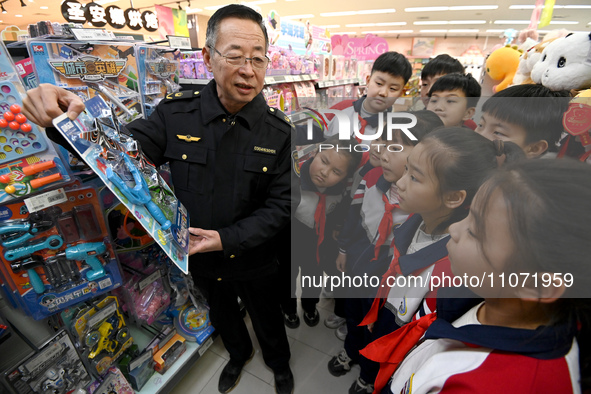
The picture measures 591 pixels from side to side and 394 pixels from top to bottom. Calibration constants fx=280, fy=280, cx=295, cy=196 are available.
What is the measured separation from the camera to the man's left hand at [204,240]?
0.95m

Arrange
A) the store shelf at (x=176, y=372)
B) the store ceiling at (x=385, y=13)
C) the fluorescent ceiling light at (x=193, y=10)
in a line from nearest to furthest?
the store shelf at (x=176, y=372) → the store ceiling at (x=385, y=13) → the fluorescent ceiling light at (x=193, y=10)

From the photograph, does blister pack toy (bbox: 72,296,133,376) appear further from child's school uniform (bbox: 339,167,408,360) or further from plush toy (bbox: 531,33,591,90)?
plush toy (bbox: 531,33,591,90)

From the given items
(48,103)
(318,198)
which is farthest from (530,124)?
(48,103)

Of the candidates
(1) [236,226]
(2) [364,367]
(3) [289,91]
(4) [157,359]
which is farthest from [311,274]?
(3) [289,91]

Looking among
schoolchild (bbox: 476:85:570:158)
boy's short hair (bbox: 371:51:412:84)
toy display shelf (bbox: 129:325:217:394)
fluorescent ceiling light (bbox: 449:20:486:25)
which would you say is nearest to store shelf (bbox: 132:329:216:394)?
toy display shelf (bbox: 129:325:217:394)

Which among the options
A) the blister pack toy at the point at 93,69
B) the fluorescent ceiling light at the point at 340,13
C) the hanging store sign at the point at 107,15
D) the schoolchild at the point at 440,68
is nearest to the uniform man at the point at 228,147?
the blister pack toy at the point at 93,69

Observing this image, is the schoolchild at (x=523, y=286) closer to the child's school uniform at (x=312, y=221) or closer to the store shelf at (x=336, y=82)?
the child's school uniform at (x=312, y=221)

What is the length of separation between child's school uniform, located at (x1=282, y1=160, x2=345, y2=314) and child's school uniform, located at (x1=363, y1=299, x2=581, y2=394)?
1.45 ft

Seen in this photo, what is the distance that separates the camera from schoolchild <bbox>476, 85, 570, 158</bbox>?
43 cm

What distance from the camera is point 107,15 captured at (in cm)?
600

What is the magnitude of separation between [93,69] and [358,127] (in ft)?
4.04

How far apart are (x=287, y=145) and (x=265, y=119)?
5.3 inches

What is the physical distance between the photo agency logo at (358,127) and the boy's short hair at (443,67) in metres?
1.63

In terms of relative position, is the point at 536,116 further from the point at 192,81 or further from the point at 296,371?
the point at 192,81
